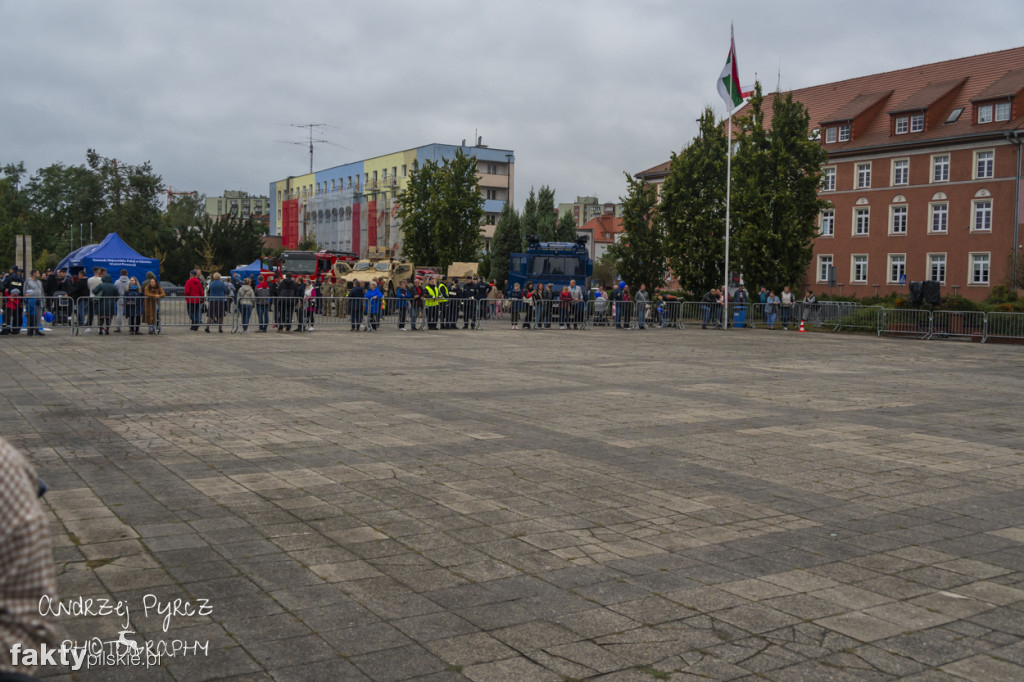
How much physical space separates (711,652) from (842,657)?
608 millimetres

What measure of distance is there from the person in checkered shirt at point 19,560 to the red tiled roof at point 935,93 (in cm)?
5927

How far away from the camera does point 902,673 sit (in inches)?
159

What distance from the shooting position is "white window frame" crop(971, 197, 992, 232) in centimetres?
5359

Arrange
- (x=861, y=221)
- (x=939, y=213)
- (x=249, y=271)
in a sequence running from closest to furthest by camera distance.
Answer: (x=249, y=271)
(x=939, y=213)
(x=861, y=221)

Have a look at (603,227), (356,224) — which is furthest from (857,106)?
(356,224)

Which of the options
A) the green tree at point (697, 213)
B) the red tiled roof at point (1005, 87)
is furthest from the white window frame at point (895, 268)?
the green tree at point (697, 213)

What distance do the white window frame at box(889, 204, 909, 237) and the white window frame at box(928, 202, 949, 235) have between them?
1.81 metres

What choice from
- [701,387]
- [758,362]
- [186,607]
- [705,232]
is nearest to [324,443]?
[186,607]

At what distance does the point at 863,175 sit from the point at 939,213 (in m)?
6.79

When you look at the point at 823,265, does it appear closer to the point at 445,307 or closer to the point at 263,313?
the point at 445,307

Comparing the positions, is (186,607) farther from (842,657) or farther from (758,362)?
(758,362)

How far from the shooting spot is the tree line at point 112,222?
210ft

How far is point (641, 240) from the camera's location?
4566 cm

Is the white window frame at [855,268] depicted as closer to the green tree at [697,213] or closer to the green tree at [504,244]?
the green tree at [697,213]
